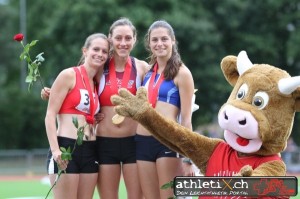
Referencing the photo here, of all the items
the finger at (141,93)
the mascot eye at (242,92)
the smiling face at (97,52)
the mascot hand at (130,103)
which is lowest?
the mascot hand at (130,103)

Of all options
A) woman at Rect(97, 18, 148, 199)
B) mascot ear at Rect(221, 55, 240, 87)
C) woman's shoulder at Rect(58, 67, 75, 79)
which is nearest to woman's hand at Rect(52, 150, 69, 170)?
woman at Rect(97, 18, 148, 199)

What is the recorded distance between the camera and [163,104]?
6.60 meters

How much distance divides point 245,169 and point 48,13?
25.8 metres

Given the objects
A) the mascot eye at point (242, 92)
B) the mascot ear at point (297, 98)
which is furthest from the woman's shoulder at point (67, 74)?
the mascot ear at point (297, 98)

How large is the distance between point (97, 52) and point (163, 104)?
2.46 ft

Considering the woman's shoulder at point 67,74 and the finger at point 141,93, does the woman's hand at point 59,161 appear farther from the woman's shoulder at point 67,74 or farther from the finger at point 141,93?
the finger at point 141,93

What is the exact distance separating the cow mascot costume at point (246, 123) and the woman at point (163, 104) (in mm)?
703

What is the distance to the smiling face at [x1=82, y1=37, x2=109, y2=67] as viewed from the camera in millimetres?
6707

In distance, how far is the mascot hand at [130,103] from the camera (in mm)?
5348

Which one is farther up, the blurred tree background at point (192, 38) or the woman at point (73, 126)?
the blurred tree background at point (192, 38)

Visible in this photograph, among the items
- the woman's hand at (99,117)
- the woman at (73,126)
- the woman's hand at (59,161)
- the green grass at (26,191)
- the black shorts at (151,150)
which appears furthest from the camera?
the green grass at (26,191)

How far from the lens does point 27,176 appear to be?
21.1 meters

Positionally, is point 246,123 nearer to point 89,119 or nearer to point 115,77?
point 89,119

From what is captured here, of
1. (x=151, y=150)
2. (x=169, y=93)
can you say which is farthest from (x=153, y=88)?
(x=151, y=150)
